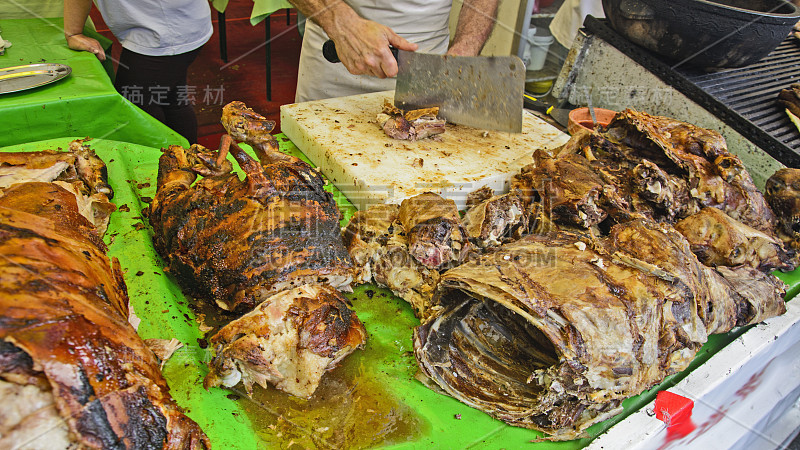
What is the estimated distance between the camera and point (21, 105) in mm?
2613

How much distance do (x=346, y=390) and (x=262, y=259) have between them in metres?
0.54

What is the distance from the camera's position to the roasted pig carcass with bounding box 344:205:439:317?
2.01 m

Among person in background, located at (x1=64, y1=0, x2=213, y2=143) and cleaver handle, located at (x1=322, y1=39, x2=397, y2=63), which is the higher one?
cleaver handle, located at (x1=322, y1=39, x2=397, y2=63)

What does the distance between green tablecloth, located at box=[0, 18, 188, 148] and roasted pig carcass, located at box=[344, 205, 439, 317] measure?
1.71 metres

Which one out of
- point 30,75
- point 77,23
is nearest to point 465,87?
point 30,75

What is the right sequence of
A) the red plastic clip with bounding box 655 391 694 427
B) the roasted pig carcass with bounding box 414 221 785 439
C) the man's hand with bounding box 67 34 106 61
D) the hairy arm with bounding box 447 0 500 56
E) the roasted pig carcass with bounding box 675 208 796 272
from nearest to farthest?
the roasted pig carcass with bounding box 414 221 785 439 < the red plastic clip with bounding box 655 391 694 427 < the roasted pig carcass with bounding box 675 208 796 272 < the man's hand with bounding box 67 34 106 61 < the hairy arm with bounding box 447 0 500 56

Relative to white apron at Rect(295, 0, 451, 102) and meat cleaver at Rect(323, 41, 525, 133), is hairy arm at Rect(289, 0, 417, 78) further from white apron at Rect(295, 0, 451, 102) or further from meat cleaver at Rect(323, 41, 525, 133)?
white apron at Rect(295, 0, 451, 102)

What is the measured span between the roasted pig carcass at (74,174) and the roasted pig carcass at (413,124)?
1.46 meters

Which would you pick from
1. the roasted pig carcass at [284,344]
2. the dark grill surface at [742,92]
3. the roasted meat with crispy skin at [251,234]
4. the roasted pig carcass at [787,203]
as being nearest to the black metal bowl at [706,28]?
the dark grill surface at [742,92]

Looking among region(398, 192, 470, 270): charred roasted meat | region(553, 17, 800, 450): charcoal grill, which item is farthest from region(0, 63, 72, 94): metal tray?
region(553, 17, 800, 450): charcoal grill

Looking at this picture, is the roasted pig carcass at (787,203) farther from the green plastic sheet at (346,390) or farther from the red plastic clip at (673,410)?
the red plastic clip at (673,410)

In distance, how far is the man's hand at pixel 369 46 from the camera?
9.39ft

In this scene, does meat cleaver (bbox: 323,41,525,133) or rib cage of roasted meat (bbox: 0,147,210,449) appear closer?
rib cage of roasted meat (bbox: 0,147,210,449)

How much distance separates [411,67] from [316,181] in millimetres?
1216
